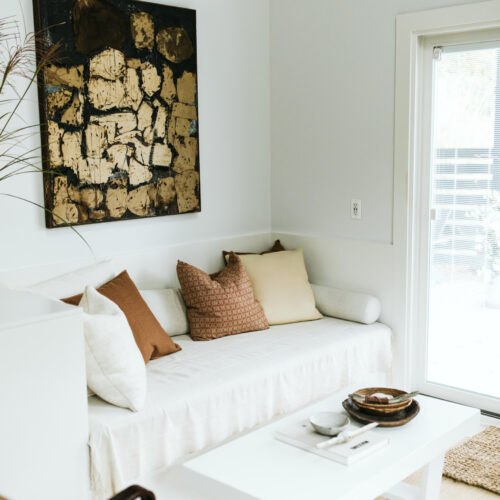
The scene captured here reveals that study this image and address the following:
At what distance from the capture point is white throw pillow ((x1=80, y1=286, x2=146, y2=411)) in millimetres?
2260

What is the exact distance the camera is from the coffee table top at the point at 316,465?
1.88 m

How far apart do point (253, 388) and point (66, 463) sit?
85 cm

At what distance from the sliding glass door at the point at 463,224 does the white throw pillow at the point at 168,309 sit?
1.23 m

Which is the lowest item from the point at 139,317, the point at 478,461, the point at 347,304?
the point at 478,461

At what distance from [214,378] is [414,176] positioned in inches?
57.9

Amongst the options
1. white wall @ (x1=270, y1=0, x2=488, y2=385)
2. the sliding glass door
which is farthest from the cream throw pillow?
the sliding glass door

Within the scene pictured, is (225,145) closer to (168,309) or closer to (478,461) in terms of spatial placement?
(168,309)

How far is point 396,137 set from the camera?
3350mm

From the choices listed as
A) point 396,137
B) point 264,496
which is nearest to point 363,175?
point 396,137

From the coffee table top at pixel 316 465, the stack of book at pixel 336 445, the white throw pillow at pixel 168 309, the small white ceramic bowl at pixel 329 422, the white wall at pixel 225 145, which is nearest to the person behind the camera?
the coffee table top at pixel 316 465

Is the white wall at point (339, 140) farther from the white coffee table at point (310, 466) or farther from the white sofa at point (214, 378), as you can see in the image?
the white coffee table at point (310, 466)

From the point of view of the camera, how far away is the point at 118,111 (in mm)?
3113

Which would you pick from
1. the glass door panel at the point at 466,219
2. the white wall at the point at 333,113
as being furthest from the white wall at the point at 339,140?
the glass door panel at the point at 466,219

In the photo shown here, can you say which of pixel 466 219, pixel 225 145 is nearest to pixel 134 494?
pixel 466 219
